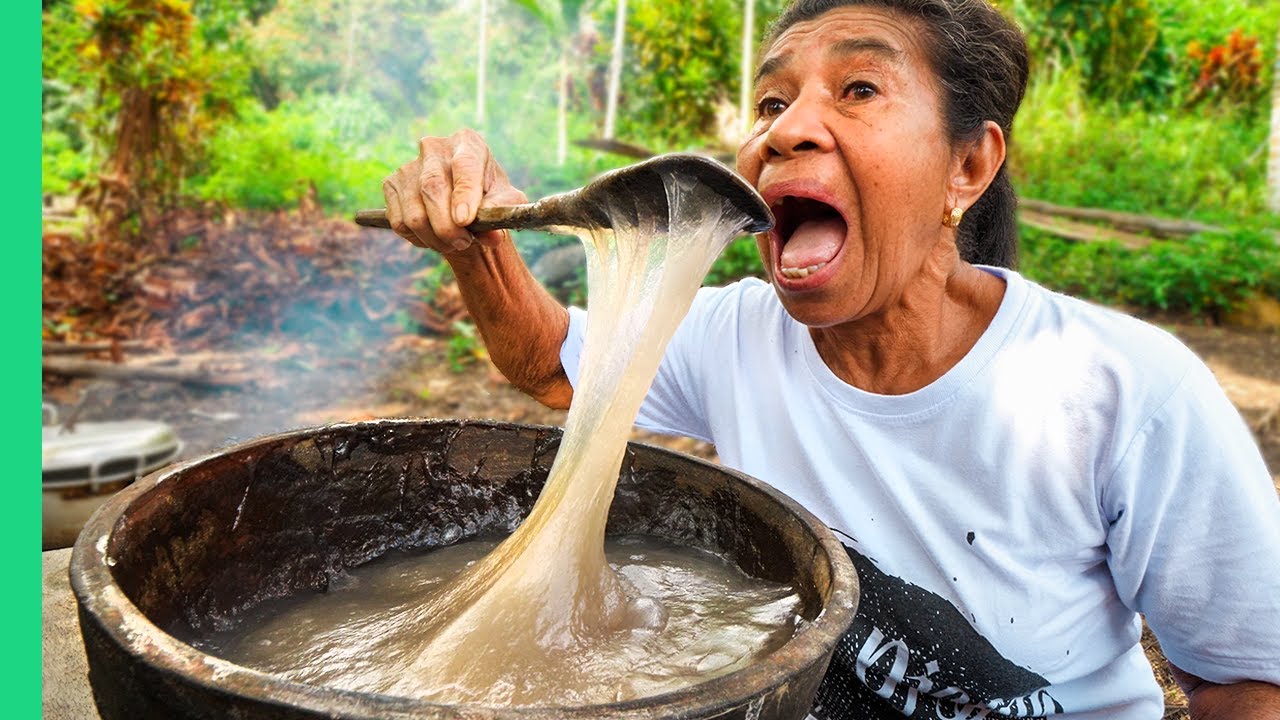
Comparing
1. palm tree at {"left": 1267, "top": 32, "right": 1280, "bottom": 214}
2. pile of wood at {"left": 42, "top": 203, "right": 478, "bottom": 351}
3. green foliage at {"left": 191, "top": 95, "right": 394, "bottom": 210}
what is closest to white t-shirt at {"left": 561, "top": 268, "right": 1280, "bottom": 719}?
pile of wood at {"left": 42, "top": 203, "right": 478, "bottom": 351}

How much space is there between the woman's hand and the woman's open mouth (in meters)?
0.45

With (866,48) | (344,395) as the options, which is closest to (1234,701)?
(866,48)

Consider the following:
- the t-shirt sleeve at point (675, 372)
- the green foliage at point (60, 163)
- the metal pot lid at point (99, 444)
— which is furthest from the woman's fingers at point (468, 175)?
the green foliage at point (60, 163)

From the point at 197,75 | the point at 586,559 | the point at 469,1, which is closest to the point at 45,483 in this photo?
the point at 586,559

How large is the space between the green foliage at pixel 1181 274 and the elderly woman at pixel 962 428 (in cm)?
638

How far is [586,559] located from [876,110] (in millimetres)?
832

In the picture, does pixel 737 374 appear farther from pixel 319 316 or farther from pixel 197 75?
pixel 197 75

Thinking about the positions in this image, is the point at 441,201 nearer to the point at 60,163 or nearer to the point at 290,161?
the point at 290,161

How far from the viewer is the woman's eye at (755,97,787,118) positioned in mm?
1636

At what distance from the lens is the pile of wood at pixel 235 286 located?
237 inches

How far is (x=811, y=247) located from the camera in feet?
5.11

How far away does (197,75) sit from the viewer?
7.48 m

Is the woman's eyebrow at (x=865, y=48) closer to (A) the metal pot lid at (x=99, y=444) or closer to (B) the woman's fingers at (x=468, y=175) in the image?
(B) the woman's fingers at (x=468, y=175)

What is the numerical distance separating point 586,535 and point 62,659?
94 centimetres
